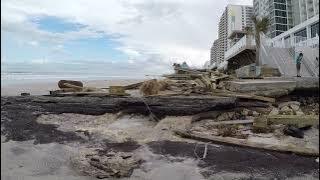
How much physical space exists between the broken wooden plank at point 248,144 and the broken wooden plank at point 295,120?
74.6 inches

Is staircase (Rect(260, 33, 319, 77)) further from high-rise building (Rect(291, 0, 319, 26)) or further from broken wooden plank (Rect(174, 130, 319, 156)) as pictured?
high-rise building (Rect(291, 0, 319, 26))

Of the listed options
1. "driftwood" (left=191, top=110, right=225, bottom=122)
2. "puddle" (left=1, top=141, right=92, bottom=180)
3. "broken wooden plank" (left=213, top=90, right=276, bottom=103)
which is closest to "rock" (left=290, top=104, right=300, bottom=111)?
"broken wooden plank" (left=213, top=90, right=276, bottom=103)

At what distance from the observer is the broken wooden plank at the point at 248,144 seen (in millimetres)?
7902

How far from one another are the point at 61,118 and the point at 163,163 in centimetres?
514

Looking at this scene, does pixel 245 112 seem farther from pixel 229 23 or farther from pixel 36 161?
pixel 229 23

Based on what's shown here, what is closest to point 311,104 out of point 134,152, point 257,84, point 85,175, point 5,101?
point 257,84

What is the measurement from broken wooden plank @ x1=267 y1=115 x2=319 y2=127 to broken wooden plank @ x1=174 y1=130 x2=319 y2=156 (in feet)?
6.21

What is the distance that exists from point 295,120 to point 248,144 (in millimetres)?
2288

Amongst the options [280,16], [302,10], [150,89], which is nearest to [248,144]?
[150,89]

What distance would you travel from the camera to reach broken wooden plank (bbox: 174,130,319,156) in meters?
7.90

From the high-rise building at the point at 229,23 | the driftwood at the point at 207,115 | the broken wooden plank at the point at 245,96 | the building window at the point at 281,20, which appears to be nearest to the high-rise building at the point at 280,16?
the building window at the point at 281,20

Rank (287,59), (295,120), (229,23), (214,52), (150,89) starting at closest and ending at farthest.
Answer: (295,120), (150,89), (287,59), (229,23), (214,52)

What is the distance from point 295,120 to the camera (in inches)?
393

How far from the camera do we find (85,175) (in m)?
6.53
